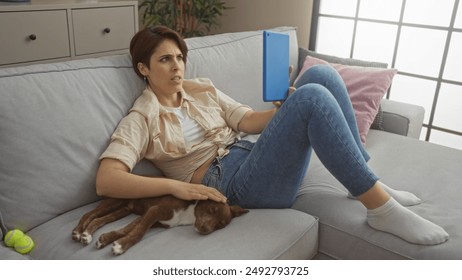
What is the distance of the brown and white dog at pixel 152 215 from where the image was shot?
108cm

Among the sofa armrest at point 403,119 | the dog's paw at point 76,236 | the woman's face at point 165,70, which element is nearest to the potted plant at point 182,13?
the sofa armrest at point 403,119

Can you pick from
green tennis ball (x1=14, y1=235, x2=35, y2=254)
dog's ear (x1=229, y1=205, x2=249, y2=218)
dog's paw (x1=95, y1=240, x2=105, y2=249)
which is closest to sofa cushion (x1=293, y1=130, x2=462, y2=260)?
dog's ear (x1=229, y1=205, x2=249, y2=218)

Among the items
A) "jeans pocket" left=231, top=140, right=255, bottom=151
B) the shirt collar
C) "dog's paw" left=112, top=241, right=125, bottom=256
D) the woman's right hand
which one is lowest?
"dog's paw" left=112, top=241, right=125, bottom=256

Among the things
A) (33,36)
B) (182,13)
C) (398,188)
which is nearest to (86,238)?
(398,188)

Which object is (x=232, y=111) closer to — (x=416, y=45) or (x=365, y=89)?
(x=365, y=89)

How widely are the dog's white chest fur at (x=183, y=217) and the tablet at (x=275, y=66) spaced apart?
404 mm

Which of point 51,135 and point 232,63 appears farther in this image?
point 232,63

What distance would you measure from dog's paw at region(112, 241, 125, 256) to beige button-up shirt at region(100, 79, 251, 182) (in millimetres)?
225

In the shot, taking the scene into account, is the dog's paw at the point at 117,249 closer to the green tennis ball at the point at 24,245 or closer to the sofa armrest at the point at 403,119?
the green tennis ball at the point at 24,245

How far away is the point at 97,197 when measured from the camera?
1263mm

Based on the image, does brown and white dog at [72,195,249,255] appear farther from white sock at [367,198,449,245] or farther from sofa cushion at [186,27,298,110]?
sofa cushion at [186,27,298,110]

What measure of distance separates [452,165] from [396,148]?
222mm

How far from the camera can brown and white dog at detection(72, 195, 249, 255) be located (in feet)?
3.53

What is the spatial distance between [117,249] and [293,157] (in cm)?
53
